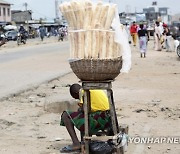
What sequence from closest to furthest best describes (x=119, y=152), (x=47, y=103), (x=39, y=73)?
1. (x=119, y=152)
2. (x=47, y=103)
3. (x=39, y=73)

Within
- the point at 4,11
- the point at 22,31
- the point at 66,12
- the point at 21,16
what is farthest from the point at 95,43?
the point at 21,16

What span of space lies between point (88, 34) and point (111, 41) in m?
0.27

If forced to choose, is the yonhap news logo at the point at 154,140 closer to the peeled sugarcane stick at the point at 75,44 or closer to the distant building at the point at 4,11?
the peeled sugarcane stick at the point at 75,44

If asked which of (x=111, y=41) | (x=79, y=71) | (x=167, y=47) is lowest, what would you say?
(x=167, y=47)

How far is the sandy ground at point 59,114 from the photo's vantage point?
659 cm

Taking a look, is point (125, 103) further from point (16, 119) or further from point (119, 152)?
point (119, 152)

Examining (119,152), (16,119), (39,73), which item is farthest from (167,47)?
(119,152)

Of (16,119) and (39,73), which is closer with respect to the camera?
(16,119)

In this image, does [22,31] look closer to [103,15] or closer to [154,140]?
[154,140]

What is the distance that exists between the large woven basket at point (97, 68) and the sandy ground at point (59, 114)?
131cm

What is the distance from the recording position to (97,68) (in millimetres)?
5387

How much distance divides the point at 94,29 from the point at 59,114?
3.83m

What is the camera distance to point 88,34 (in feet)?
17.6

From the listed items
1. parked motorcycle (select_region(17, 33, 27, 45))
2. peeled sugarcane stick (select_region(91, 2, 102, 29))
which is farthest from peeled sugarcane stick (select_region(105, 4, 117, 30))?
parked motorcycle (select_region(17, 33, 27, 45))
